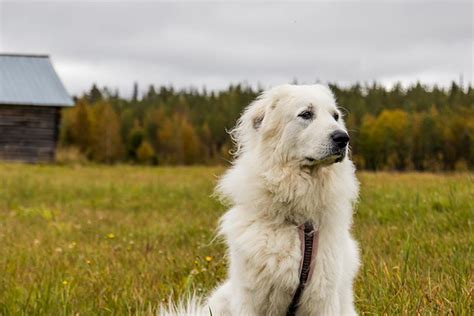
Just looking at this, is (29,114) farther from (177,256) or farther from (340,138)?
(340,138)

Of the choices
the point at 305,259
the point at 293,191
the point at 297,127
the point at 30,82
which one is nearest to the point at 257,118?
the point at 297,127

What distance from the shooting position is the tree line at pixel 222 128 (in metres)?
43.9

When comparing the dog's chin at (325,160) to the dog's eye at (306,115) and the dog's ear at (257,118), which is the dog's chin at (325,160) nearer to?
the dog's eye at (306,115)

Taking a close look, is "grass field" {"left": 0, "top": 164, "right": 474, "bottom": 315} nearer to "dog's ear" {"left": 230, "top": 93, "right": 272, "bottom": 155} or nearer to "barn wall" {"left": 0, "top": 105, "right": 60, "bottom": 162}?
"dog's ear" {"left": 230, "top": 93, "right": 272, "bottom": 155}

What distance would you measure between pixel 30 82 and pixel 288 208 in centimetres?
3204

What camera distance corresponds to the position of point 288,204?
3.47 m

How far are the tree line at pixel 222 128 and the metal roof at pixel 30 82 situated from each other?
7.24m

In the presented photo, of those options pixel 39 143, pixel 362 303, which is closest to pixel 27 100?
pixel 39 143

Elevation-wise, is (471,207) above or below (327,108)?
below

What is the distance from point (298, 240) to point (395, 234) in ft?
8.98

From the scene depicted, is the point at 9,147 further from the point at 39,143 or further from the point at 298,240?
the point at 298,240

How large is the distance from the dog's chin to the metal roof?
1176 inches

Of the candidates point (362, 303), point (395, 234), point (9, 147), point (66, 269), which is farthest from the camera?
point (9, 147)

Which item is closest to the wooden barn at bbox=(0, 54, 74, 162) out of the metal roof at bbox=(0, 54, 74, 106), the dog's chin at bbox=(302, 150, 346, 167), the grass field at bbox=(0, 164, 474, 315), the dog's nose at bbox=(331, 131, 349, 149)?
the metal roof at bbox=(0, 54, 74, 106)
